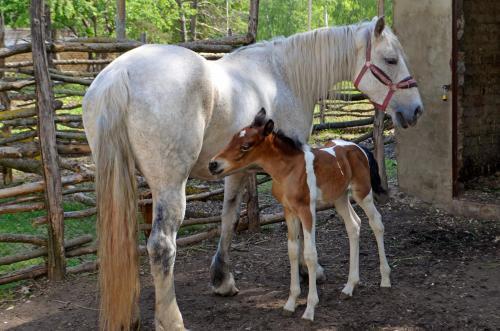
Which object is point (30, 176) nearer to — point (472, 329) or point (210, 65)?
point (210, 65)

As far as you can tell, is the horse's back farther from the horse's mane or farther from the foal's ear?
the horse's mane

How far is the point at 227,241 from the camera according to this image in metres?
4.24

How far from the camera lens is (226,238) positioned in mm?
4234

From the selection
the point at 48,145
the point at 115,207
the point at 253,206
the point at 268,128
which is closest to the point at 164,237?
the point at 115,207

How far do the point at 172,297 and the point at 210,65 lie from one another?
4.56 ft

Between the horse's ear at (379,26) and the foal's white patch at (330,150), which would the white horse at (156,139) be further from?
the horse's ear at (379,26)

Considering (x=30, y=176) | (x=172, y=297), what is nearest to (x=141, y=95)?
(x=172, y=297)

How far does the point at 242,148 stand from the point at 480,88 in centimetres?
459

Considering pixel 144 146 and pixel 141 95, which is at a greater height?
pixel 141 95

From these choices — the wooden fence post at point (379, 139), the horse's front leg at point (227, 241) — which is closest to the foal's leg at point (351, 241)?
the horse's front leg at point (227, 241)

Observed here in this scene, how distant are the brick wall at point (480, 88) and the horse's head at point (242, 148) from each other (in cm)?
407

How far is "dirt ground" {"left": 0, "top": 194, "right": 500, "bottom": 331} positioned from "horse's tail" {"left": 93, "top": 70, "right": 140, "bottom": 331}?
68 cm

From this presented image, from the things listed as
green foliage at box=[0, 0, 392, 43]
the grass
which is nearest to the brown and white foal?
the grass

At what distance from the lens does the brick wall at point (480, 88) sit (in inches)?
265
